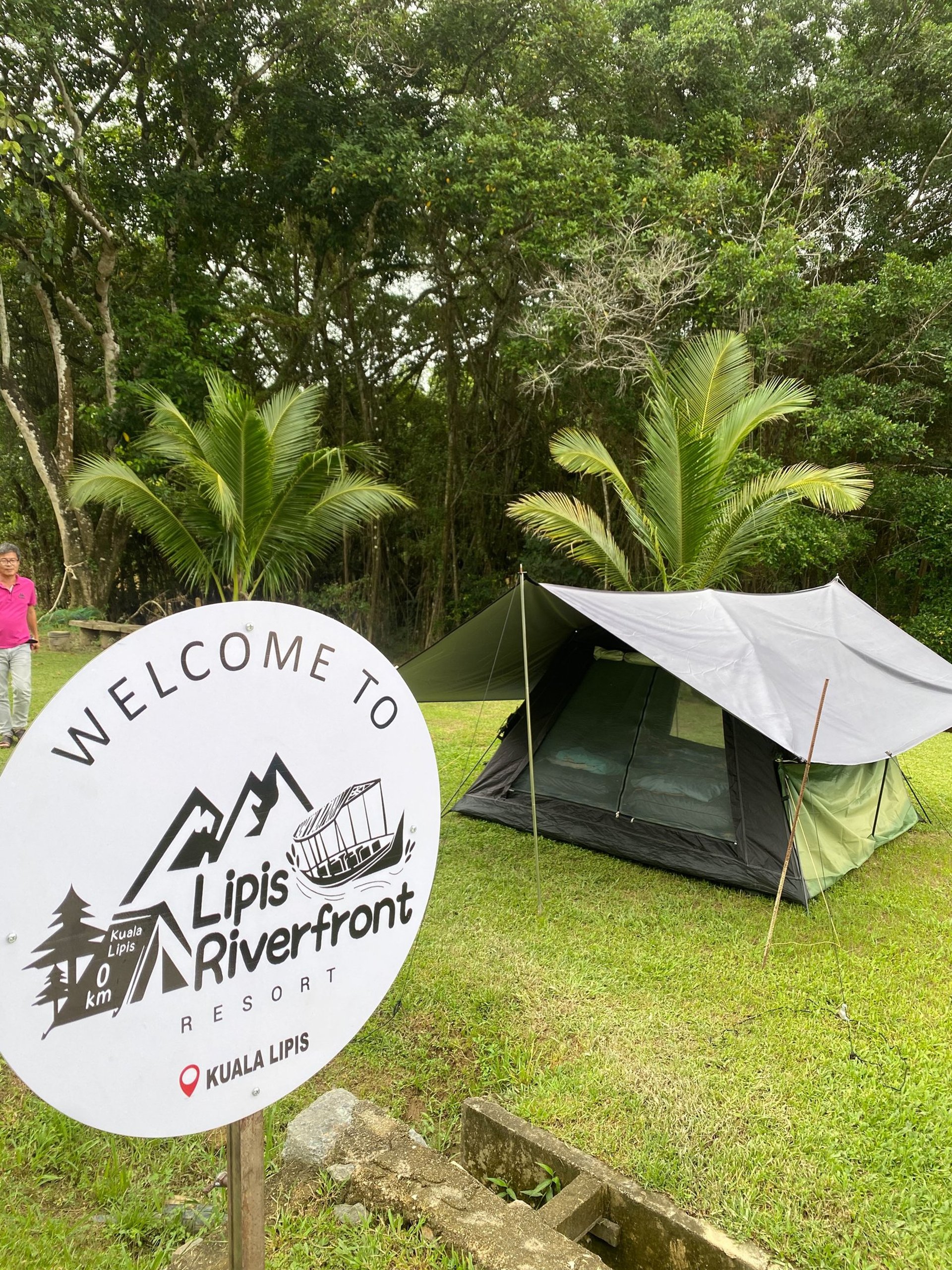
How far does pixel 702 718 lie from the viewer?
3.87m

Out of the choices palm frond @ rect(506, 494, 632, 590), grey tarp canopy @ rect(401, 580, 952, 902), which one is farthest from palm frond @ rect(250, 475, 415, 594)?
grey tarp canopy @ rect(401, 580, 952, 902)

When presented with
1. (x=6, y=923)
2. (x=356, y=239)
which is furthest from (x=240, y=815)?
(x=356, y=239)

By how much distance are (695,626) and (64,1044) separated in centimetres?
307

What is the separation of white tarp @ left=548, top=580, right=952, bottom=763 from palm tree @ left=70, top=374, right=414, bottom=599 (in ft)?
9.95

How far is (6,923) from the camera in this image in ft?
2.61

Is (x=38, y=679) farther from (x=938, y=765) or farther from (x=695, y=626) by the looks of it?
(x=938, y=765)

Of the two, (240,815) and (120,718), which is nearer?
(120,718)

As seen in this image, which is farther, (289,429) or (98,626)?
(98,626)

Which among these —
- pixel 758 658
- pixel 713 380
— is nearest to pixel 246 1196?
pixel 758 658

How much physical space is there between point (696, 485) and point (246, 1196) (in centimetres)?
473

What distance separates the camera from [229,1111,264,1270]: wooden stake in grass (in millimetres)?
1083

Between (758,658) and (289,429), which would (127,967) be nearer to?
(758,658)

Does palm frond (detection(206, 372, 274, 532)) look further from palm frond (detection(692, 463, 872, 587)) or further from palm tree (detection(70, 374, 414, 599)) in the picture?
palm frond (detection(692, 463, 872, 587))

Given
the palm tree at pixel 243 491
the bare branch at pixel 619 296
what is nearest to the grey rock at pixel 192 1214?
the palm tree at pixel 243 491
